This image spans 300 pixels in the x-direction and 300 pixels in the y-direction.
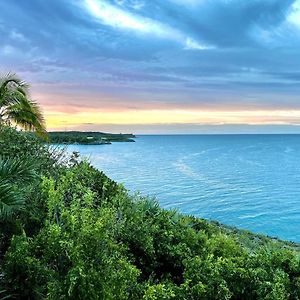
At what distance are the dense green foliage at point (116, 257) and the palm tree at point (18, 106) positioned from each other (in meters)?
2.74

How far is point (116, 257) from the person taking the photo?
23.7ft

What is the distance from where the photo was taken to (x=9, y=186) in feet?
21.9

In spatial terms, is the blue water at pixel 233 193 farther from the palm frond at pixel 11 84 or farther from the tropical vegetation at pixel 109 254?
the tropical vegetation at pixel 109 254

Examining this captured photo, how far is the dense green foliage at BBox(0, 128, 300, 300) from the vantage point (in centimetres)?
666

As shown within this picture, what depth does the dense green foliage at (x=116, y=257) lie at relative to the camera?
666cm

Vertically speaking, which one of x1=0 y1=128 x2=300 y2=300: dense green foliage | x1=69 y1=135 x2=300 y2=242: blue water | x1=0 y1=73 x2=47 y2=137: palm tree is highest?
x1=0 y1=73 x2=47 y2=137: palm tree

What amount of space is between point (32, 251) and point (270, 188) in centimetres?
5476

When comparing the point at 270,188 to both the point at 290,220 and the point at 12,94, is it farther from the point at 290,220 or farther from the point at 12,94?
the point at 12,94

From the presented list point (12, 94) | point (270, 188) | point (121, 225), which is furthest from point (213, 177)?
point (121, 225)

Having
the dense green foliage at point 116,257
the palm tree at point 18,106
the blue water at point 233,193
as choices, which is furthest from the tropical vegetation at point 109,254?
the blue water at point 233,193

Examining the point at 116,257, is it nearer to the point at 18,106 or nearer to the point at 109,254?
the point at 109,254

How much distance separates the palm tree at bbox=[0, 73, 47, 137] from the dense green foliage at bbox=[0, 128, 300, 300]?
2.74 metres

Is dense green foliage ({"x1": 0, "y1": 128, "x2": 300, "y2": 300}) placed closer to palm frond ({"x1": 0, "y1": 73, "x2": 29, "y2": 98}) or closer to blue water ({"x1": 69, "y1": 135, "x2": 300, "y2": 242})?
palm frond ({"x1": 0, "y1": 73, "x2": 29, "y2": 98})

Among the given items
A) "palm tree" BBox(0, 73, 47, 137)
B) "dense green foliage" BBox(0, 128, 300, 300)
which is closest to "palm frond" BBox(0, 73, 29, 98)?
"palm tree" BBox(0, 73, 47, 137)
